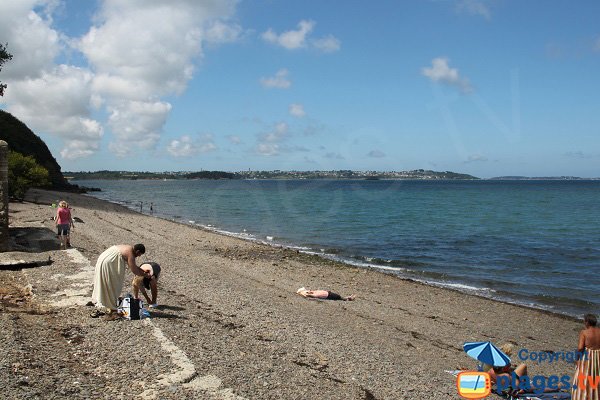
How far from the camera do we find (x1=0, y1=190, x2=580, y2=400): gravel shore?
6.95 meters

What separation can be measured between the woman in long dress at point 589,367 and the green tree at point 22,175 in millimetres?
34127

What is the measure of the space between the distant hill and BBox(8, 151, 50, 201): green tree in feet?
127

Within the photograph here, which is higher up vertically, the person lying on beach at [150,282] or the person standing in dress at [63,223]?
the person standing in dress at [63,223]

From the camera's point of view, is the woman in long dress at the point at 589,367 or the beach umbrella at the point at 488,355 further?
the beach umbrella at the point at 488,355

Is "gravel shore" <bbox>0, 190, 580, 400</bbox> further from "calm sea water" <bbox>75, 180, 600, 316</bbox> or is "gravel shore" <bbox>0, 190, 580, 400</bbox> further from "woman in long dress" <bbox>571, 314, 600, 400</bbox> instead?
"calm sea water" <bbox>75, 180, 600, 316</bbox>

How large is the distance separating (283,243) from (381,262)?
8983mm

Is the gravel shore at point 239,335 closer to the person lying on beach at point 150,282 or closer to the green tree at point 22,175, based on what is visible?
the person lying on beach at point 150,282

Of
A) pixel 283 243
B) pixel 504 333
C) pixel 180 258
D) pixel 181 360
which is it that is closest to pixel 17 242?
pixel 180 258

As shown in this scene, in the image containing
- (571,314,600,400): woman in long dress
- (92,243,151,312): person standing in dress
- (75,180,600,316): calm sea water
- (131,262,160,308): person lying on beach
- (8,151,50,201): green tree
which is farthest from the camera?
(8,151,50,201): green tree

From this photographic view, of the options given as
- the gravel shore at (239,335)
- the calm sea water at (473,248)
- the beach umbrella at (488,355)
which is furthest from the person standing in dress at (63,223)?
the beach umbrella at (488,355)

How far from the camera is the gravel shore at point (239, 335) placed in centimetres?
695

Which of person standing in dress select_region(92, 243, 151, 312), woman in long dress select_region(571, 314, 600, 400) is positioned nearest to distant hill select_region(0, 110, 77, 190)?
person standing in dress select_region(92, 243, 151, 312)

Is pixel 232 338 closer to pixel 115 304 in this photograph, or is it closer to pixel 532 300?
pixel 115 304

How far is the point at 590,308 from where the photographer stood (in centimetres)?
1647
